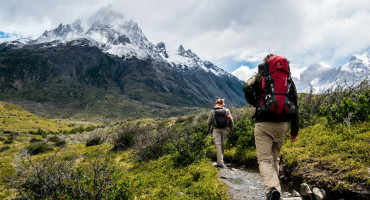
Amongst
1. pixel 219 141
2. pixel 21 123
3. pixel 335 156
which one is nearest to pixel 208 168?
pixel 219 141

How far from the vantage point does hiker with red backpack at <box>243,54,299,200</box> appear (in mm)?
3664

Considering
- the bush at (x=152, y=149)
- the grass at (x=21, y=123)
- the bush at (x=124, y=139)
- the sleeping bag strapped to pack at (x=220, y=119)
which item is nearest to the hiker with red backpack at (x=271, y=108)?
the sleeping bag strapped to pack at (x=220, y=119)

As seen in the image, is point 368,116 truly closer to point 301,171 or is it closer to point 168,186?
point 301,171

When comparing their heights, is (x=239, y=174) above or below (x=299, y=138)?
below

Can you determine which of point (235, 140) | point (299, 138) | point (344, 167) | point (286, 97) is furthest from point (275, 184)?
point (235, 140)

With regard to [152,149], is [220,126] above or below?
above

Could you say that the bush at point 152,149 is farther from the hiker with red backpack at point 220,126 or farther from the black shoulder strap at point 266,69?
the black shoulder strap at point 266,69

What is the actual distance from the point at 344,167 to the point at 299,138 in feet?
11.0

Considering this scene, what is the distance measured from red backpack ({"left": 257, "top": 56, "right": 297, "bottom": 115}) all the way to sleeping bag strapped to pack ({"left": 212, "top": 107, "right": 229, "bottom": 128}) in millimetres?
3841

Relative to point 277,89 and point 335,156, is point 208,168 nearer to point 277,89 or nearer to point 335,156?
point 335,156

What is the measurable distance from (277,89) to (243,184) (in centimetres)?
363

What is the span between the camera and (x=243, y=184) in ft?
19.7

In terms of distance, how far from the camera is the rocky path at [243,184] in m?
5.07

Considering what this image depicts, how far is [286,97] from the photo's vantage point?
373 cm
